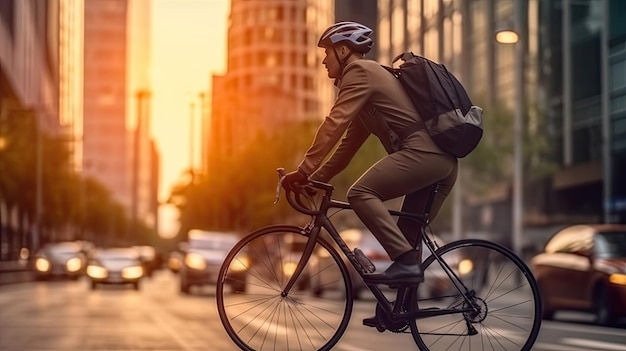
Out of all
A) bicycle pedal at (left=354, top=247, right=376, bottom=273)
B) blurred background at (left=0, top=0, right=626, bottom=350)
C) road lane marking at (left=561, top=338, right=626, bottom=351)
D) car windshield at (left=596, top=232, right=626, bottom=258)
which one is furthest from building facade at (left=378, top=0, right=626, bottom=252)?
bicycle pedal at (left=354, top=247, right=376, bottom=273)

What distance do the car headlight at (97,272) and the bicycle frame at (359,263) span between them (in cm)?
3481

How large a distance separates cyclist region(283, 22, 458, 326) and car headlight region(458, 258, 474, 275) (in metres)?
0.29

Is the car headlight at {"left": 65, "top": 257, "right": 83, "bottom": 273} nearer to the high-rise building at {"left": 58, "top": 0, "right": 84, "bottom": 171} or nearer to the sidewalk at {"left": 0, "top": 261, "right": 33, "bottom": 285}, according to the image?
the sidewalk at {"left": 0, "top": 261, "right": 33, "bottom": 285}

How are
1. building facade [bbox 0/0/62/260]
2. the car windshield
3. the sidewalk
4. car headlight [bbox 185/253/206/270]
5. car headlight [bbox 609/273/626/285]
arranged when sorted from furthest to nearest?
1. building facade [bbox 0/0/62/260]
2. the sidewalk
3. car headlight [bbox 185/253/206/270]
4. the car windshield
5. car headlight [bbox 609/273/626/285]

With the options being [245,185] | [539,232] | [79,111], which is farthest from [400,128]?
→ [79,111]

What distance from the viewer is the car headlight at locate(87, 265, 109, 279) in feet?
136

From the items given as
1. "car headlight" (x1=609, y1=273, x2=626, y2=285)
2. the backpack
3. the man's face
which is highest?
the man's face

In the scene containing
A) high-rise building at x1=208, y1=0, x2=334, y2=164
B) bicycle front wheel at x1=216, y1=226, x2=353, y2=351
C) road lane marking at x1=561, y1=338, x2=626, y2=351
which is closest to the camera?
bicycle front wheel at x1=216, y1=226, x2=353, y2=351

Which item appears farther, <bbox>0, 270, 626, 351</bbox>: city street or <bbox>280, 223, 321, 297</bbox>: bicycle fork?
<bbox>0, 270, 626, 351</bbox>: city street

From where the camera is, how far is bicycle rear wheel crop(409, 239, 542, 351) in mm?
7215

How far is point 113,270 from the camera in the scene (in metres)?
41.9

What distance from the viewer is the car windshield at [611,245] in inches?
706

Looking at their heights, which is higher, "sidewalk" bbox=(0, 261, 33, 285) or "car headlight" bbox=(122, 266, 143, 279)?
"car headlight" bbox=(122, 266, 143, 279)

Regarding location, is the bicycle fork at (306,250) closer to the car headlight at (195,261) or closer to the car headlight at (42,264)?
the car headlight at (195,261)
